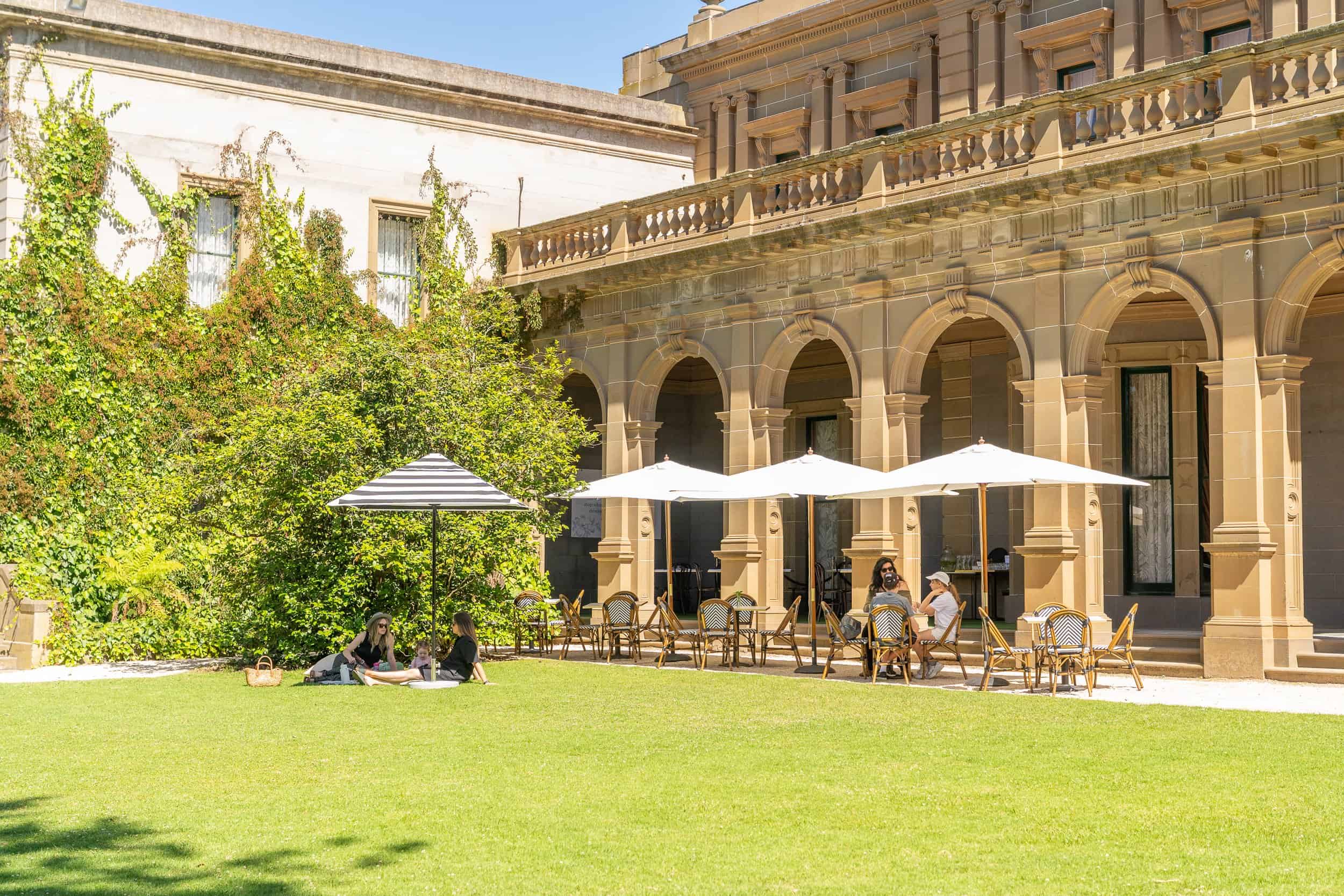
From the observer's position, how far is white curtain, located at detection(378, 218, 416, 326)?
26.8 meters

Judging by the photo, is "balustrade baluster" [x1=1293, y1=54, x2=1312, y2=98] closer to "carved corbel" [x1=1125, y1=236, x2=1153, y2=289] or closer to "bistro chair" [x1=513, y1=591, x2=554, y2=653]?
"carved corbel" [x1=1125, y1=236, x2=1153, y2=289]

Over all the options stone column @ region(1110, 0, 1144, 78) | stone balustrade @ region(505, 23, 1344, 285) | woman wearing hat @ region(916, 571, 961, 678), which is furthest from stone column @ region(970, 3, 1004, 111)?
woman wearing hat @ region(916, 571, 961, 678)

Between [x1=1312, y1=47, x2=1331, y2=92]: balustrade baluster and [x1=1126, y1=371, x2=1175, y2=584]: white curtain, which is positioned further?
[x1=1126, y1=371, x2=1175, y2=584]: white curtain

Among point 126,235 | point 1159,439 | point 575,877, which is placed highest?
point 126,235

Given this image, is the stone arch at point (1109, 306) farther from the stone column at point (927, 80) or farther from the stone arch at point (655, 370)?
the stone column at point (927, 80)

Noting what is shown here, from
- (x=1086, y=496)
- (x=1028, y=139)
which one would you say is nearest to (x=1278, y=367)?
(x=1086, y=496)

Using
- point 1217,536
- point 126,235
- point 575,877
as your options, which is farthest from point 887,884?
point 126,235

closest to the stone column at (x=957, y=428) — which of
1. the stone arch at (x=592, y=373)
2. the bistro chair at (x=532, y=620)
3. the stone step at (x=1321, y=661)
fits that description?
the stone arch at (x=592, y=373)

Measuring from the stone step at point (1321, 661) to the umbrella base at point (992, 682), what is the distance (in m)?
3.19

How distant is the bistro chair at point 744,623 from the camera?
62.8ft

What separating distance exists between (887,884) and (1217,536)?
11.8 m

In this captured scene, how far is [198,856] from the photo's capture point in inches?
293

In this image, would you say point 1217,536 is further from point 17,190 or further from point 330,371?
point 17,190

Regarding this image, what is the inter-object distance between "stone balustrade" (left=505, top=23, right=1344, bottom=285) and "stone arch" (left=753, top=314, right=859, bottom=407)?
60.2 inches
